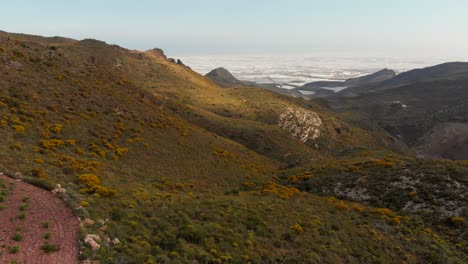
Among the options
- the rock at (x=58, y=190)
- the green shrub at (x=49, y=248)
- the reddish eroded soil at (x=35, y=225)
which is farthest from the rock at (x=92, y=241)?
the rock at (x=58, y=190)

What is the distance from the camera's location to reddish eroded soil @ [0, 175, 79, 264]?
1622 cm

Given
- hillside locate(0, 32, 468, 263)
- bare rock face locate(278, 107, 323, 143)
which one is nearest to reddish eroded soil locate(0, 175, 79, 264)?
hillside locate(0, 32, 468, 263)

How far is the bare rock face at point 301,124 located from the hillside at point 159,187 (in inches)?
1195

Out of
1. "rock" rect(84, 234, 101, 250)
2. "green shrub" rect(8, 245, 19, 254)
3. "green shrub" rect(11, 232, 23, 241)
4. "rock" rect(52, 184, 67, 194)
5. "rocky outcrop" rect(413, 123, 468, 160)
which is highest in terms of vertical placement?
"rock" rect(52, 184, 67, 194)

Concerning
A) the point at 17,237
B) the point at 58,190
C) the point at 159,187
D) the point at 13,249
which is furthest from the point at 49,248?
the point at 159,187

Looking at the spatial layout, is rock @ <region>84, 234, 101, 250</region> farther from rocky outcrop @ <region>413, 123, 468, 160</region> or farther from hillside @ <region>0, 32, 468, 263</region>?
rocky outcrop @ <region>413, 123, 468, 160</region>

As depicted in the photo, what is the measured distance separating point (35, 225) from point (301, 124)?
84.4m

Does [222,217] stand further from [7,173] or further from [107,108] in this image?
[107,108]

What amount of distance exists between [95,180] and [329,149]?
72.6m

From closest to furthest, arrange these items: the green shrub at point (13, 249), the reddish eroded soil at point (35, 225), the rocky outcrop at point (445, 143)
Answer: the green shrub at point (13, 249) → the reddish eroded soil at point (35, 225) → the rocky outcrop at point (445, 143)

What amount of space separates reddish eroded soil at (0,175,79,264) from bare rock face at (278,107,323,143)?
242 ft

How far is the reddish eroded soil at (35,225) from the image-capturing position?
16.2 meters

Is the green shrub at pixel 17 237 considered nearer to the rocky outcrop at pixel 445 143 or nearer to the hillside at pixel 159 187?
the hillside at pixel 159 187

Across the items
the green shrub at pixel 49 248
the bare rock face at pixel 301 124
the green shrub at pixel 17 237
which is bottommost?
the bare rock face at pixel 301 124
